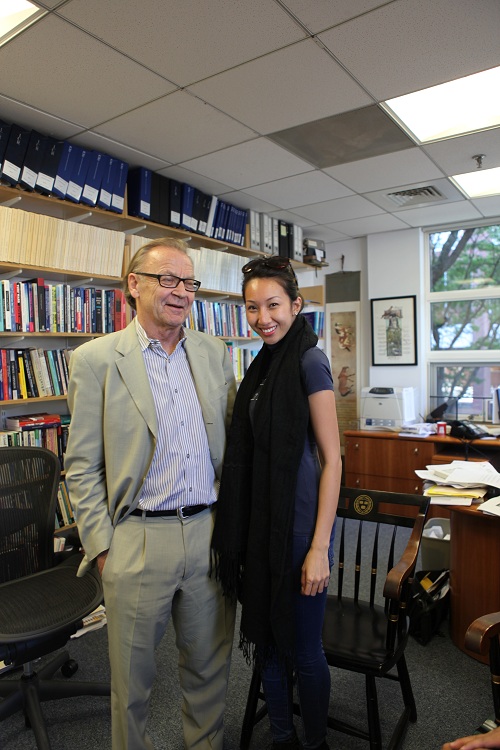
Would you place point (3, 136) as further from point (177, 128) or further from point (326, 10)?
point (326, 10)

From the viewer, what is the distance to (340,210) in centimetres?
421

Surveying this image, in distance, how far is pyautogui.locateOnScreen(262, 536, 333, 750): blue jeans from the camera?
146cm

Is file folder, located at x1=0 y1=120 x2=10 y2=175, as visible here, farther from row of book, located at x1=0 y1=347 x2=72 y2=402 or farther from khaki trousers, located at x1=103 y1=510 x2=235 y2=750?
khaki trousers, located at x1=103 y1=510 x2=235 y2=750

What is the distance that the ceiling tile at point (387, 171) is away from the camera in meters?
3.13

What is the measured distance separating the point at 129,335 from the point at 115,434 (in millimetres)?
300

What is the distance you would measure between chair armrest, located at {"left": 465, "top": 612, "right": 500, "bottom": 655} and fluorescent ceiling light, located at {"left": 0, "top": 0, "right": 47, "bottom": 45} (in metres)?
2.33

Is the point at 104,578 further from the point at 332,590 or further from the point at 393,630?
the point at 332,590

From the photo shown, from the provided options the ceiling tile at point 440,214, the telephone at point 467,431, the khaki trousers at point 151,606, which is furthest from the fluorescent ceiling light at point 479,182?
the khaki trousers at point 151,606

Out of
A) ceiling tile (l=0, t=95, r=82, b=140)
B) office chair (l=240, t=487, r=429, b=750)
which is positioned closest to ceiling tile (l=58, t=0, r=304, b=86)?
ceiling tile (l=0, t=95, r=82, b=140)

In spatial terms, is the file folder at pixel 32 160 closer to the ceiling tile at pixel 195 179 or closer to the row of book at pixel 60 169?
the row of book at pixel 60 169

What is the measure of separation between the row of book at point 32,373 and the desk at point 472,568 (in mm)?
2104

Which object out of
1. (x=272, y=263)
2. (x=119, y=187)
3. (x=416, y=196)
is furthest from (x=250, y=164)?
(x=272, y=263)

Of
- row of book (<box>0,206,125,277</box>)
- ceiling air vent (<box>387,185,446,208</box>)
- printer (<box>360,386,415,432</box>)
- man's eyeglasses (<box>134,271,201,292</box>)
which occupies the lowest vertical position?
printer (<box>360,386,415,432</box>)

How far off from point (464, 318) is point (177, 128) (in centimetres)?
328
